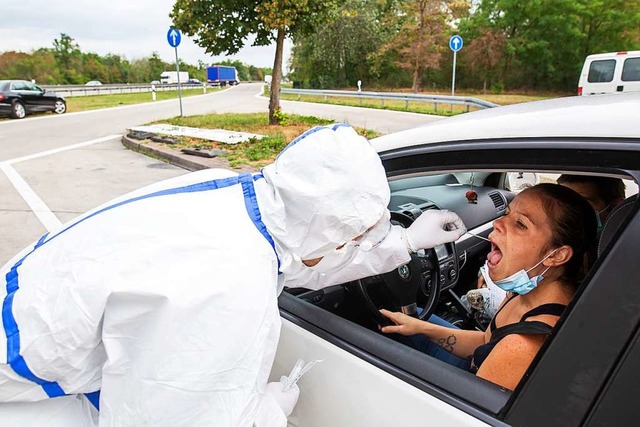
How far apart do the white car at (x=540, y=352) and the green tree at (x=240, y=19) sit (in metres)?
10.7

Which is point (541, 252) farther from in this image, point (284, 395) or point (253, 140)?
point (253, 140)

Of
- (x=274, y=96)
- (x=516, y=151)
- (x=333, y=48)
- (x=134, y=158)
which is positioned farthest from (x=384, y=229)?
(x=333, y=48)

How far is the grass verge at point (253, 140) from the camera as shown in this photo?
8922 mm

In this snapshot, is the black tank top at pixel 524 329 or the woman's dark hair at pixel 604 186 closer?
the black tank top at pixel 524 329

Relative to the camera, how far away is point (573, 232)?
1.40 m

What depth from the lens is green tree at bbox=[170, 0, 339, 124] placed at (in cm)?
1126

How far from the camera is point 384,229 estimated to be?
153cm

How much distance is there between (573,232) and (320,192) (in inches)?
30.8

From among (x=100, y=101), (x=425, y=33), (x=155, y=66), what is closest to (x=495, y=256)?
(x=100, y=101)

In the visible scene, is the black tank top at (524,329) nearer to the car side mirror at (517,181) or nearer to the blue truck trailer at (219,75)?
the car side mirror at (517,181)

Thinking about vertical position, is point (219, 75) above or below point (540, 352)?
above

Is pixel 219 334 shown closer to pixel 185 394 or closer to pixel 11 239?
pixel 185 394

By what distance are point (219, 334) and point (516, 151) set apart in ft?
2.62

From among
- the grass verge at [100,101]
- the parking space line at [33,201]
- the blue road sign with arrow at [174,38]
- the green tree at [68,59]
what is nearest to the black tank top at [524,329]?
the parking space line at [33,201]
